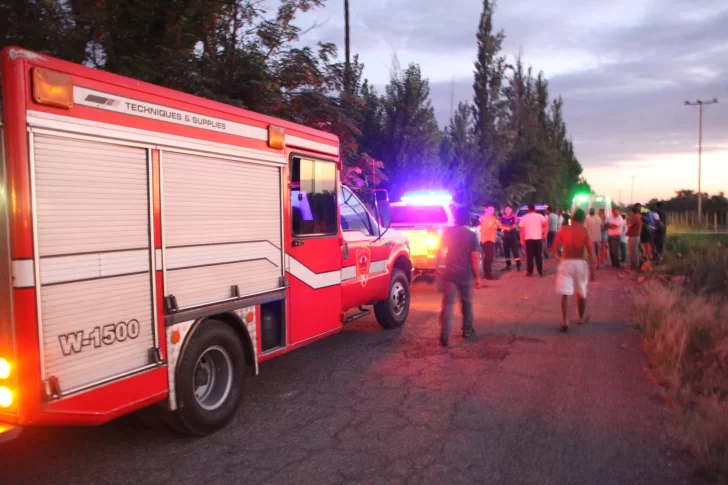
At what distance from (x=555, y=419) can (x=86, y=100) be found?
455cm

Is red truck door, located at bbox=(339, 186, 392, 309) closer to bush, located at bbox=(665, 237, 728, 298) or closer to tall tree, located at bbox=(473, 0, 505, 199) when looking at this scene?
bush, located at bbox=(665, 237, 728, 298)

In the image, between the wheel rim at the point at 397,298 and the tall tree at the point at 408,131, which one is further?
the tall tree at the point at 408,131

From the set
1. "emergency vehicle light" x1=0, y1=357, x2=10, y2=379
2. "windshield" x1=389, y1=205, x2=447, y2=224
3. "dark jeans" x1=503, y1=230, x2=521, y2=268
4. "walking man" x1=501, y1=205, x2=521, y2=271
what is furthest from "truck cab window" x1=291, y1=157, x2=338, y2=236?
"dark jeans" x1=503, y1=230, x2=521, y2=268

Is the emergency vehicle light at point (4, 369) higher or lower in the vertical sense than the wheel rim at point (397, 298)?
higher

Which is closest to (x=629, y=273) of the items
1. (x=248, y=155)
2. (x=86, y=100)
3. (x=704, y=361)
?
(x=704, y=361)

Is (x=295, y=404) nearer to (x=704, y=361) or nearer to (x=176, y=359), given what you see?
(x=176, y=359)

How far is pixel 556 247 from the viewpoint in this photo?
9.47 meters

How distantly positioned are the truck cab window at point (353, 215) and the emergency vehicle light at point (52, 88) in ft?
14.8

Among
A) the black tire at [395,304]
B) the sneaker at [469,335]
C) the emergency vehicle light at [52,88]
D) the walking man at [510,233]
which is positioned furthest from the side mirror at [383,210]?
the walking man at [510,233]

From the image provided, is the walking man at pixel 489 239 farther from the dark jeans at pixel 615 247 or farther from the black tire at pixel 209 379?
the black tire at pixel 209 379

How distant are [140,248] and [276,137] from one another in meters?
2.08

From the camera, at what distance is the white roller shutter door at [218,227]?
192 inches

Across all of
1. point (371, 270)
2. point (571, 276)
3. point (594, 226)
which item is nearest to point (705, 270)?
point (594, 226)

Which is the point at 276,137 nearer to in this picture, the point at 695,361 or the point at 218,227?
the point at 218,227
